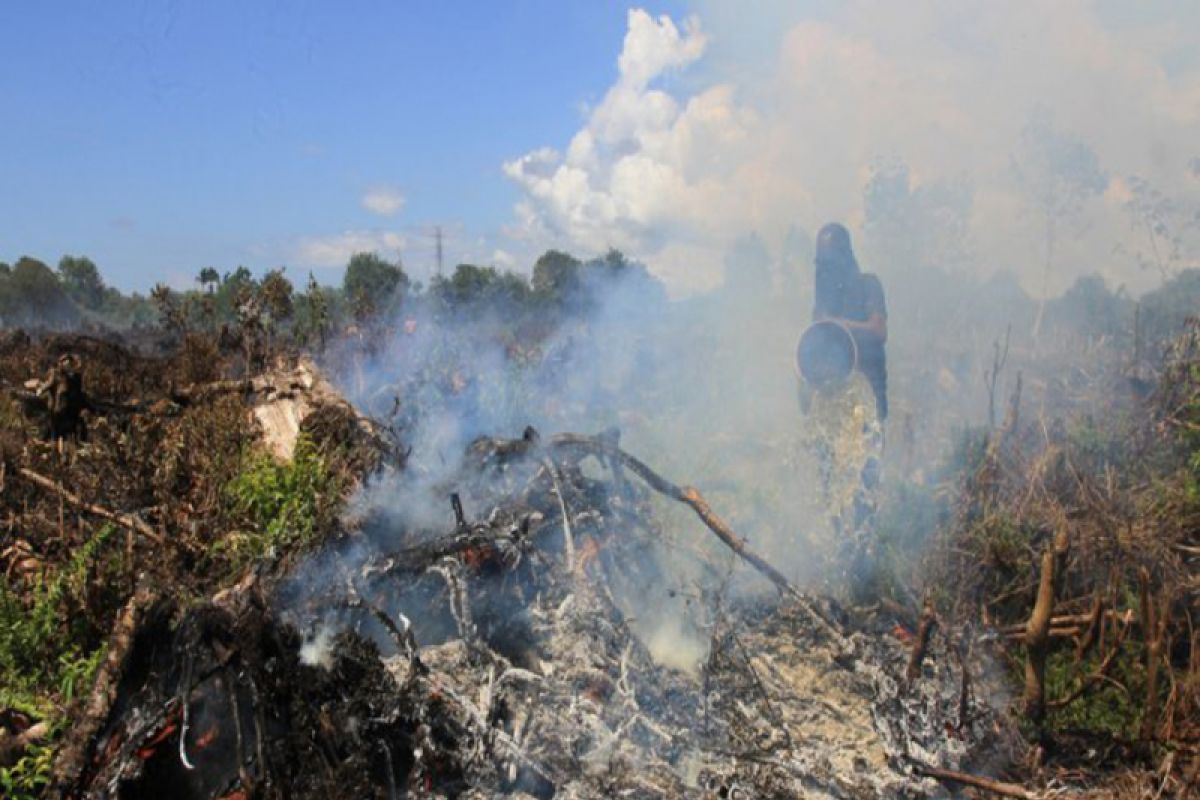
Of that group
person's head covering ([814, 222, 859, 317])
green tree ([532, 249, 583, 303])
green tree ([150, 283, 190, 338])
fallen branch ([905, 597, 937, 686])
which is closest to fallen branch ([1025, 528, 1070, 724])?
fallen branch ([905, 597, 937, 686])

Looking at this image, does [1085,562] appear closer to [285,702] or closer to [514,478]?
[514,478]

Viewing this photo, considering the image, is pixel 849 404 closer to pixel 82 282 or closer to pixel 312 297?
pixel 312 297

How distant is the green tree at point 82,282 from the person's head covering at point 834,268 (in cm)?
2896

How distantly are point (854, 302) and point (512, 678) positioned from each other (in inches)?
169

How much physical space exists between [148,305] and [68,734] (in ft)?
99.0

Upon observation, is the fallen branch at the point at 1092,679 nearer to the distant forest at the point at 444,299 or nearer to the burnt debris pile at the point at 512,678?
the burnt debris pile at the point at 512,678

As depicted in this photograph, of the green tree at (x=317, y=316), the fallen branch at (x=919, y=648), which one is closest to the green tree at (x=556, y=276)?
the green tree at (x=317, y=316)

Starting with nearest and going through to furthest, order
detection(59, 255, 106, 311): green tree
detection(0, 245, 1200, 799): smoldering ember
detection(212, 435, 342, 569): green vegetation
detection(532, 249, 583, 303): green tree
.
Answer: detection(0, 245, 1200, 799): smoldering ember < detection(212, 435, 342, 569): green vegetation < detection(532, 249, 583, 303): green tree < detection(59, 255, 106, 311): green tree

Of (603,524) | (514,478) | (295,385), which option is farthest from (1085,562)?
(295,385)

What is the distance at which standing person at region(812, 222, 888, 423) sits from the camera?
6.22m

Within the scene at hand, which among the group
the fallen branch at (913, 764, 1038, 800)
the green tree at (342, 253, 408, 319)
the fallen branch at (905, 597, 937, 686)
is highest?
the green tree at (342, 253, 408, 319)

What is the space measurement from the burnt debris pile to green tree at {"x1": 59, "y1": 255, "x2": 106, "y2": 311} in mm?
28490


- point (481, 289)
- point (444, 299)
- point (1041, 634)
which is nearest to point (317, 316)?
point (444, 299)

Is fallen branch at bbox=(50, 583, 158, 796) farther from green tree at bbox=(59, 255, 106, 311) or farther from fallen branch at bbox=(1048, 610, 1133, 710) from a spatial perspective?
green tree at bbox=(59, 255, 106, 311)
